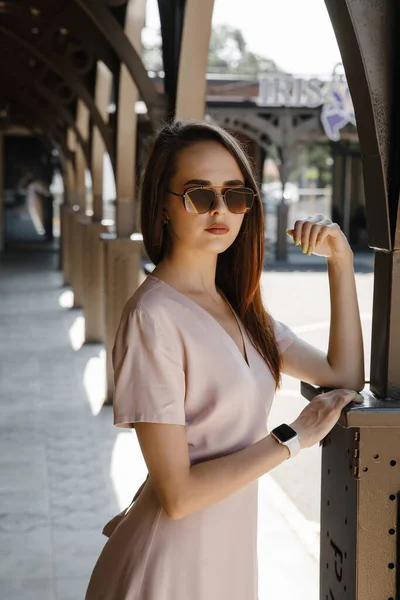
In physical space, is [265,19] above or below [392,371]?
above

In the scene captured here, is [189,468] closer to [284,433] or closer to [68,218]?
[284,433]

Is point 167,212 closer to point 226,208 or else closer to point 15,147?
point 226,208

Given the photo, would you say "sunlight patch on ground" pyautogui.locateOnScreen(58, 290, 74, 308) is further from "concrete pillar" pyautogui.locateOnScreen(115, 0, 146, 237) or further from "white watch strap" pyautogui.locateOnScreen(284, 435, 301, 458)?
"white watch strap" pyautogui.locateOnScreen(284, 435, 301, 458)

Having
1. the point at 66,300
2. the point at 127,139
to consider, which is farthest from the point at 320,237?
the point at 66,300

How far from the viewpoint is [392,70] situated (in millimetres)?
2131

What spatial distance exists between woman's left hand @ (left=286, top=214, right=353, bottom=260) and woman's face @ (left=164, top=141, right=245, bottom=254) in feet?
0.71

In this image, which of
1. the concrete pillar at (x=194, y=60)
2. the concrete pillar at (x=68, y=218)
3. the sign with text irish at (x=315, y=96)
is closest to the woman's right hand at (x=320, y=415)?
the concrete pillar at (x=194, y=60)

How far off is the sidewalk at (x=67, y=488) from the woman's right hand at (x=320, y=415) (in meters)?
2.01

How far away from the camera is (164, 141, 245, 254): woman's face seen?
191cm

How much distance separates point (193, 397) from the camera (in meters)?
1.83

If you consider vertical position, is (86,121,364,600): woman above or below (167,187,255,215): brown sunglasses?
below

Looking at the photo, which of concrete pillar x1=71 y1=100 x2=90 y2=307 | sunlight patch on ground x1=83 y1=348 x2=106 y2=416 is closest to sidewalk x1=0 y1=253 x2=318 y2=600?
sunlight patch on ground x1=83 y1=348 x2=106 y2=416

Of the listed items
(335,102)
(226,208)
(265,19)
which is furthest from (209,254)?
(265,19)

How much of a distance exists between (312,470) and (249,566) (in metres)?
3.91
